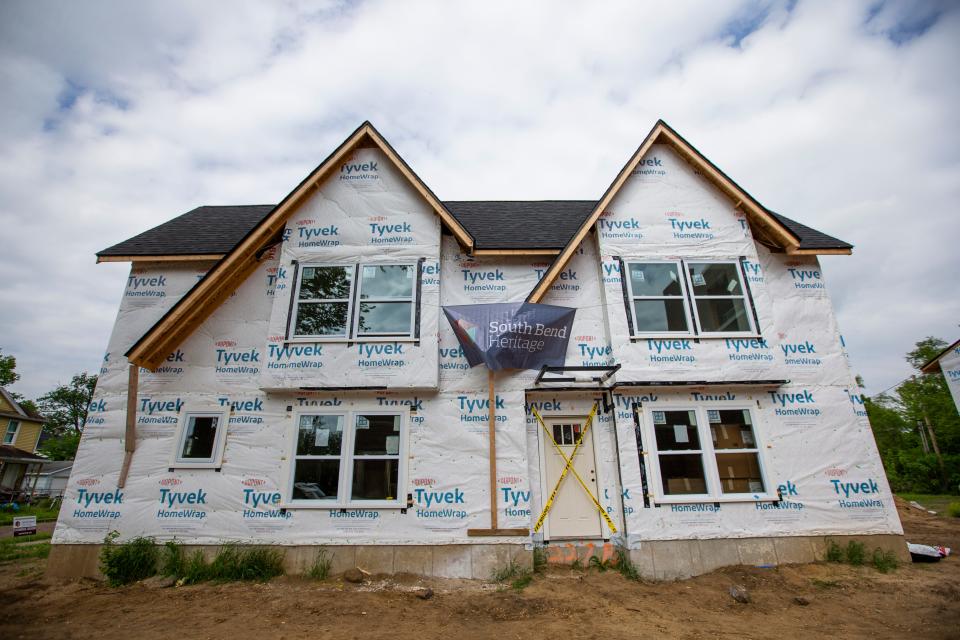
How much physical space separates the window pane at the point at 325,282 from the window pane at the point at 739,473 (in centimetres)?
847

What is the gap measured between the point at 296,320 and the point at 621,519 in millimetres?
7714

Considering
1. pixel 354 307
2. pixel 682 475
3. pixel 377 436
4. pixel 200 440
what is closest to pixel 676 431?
pixel 682 475

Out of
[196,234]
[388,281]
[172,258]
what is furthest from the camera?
[196,234]

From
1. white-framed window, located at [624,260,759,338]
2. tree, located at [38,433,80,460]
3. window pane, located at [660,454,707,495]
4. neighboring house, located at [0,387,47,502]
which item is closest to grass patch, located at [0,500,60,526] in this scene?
neighboring house, located at [0,387,47,502]

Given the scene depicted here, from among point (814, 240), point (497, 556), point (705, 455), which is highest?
point (814, 240)

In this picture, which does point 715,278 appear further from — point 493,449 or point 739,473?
point 493,449

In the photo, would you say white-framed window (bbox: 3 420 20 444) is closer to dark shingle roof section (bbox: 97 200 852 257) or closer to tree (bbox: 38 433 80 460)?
tree (bbox: 38 433 80 460)

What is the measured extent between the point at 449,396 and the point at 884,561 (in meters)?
8.51

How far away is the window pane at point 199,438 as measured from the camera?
8555 millimetres

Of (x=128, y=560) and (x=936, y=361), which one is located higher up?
(x=936, y=361)

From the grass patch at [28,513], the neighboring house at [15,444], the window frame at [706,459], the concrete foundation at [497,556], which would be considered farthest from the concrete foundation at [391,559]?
the neighboring house at [15,444]

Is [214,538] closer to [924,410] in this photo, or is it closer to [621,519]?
[621,519]

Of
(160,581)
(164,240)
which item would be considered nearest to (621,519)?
(160,581)

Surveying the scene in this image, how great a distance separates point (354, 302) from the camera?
919cm
